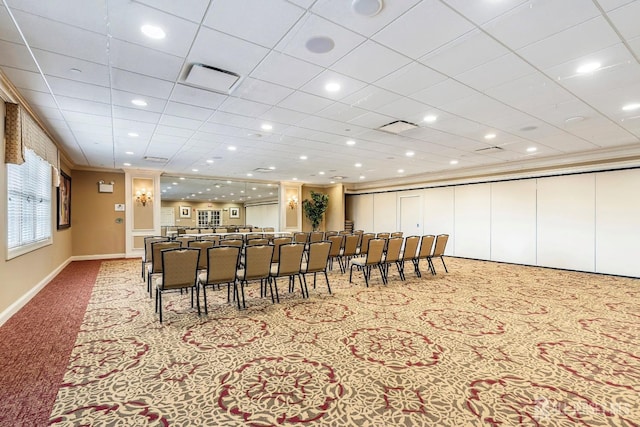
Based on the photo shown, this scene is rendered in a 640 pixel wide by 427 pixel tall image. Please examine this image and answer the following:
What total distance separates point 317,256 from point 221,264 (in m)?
1.67

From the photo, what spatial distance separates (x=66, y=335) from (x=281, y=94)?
3.93 metres

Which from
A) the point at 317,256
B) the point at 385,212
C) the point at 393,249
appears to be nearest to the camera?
the point at 317,256

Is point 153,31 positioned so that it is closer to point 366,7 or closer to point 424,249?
point 366,7

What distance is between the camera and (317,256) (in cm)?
542

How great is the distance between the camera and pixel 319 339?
351 centimetres

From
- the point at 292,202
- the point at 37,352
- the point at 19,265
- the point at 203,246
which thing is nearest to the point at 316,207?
the point at 292,202

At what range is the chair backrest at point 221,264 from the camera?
4371mm

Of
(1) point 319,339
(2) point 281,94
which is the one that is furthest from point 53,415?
(2) point 281,94

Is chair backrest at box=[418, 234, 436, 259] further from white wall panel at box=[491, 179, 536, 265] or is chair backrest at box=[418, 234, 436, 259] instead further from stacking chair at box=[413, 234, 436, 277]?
white wall panel at box=[491, 179, 536, 265]

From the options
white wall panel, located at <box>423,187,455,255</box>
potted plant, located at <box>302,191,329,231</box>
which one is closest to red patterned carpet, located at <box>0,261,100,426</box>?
potted plant, located at <box>302,191,329,231</box>

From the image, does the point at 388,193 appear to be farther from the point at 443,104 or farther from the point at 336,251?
the point at 443,104

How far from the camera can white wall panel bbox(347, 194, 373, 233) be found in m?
14.4

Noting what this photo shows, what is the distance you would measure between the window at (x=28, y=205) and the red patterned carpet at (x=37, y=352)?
830mm

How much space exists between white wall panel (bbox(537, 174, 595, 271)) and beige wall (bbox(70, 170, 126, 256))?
42.7 ft
